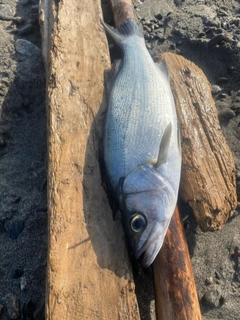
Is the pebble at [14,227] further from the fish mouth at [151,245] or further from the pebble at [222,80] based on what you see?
the pebble at [222,80]

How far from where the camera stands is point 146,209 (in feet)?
10.1

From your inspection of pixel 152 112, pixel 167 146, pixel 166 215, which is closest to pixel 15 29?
pixel 152 112

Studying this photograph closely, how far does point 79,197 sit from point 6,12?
142 inches

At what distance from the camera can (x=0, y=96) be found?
4.59 m

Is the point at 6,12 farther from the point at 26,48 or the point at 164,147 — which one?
the point at 164,147

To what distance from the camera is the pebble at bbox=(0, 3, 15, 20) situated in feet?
18.2

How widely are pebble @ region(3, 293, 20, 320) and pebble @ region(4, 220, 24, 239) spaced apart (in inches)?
22.1

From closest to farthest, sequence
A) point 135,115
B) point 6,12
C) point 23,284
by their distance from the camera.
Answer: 1. point 23,284
2. point 135,115
3. point 6,12

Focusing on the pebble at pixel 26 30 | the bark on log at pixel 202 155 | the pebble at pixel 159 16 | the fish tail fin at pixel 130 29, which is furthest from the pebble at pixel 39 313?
the pebble at pixel 159 16

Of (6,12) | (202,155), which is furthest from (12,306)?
(6,12)

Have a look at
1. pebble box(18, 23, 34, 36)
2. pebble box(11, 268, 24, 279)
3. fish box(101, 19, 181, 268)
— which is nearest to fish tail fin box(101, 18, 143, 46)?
fish box(101, 19, 181, 268)

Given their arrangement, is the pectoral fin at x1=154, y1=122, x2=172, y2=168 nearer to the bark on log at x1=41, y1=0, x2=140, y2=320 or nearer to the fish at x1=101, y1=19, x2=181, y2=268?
the fish at x1=101, y1=19, x2=181, y2=268

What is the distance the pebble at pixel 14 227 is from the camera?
365 centimetres

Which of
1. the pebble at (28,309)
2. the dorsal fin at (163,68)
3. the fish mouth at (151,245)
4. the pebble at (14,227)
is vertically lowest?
the pebble at (28,309)
